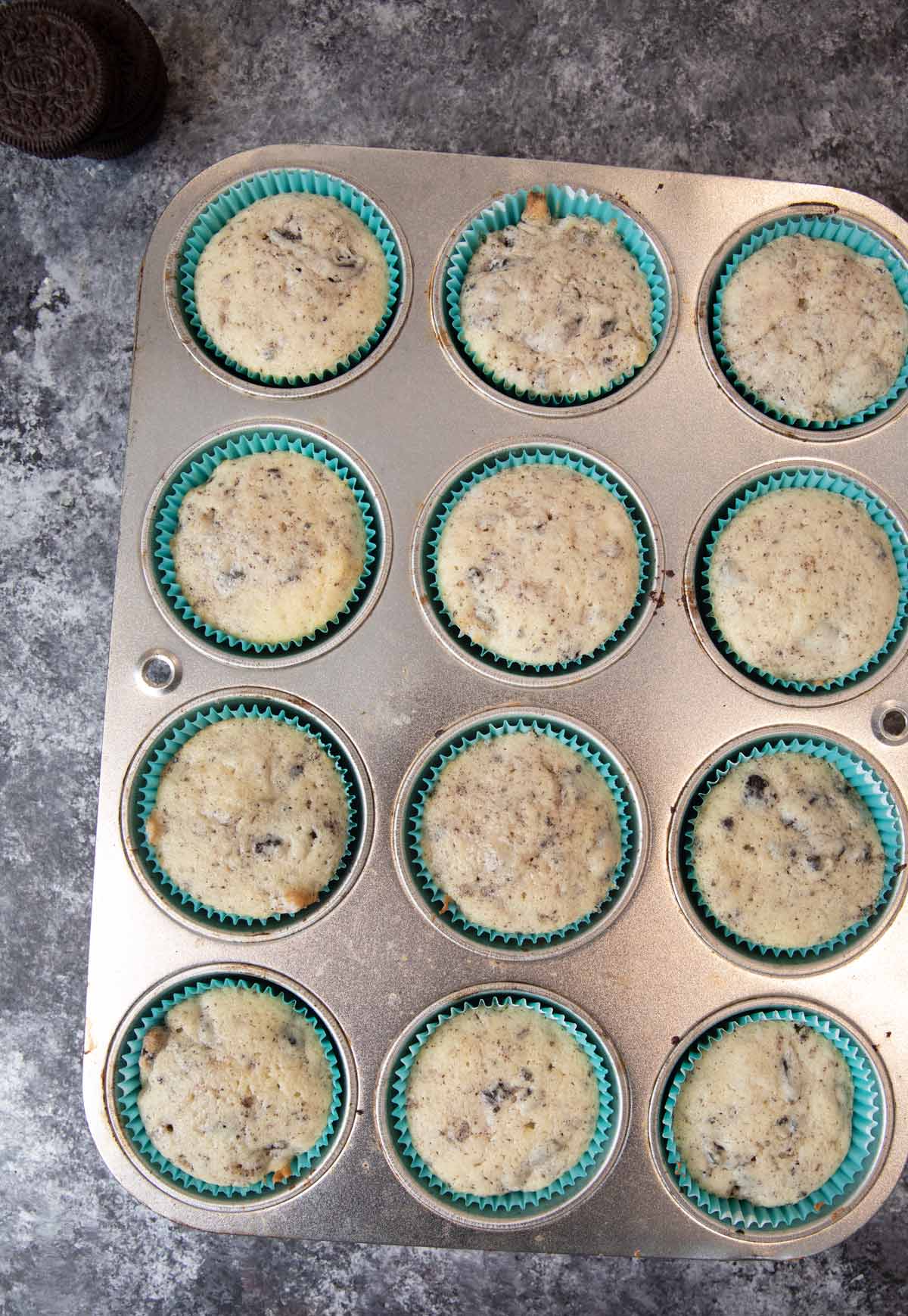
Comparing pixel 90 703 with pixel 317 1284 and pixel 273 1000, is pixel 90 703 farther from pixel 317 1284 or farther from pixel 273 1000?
pixel 317 1284

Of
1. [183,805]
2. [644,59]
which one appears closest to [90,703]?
[183,805]

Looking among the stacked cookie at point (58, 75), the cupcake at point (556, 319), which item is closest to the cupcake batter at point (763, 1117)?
the cupcake at point (556, 319)

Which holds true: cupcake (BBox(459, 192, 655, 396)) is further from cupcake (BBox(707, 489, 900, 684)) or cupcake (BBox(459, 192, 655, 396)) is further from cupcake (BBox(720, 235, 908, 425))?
cupcake (BBox(707, 489, 900, 684))

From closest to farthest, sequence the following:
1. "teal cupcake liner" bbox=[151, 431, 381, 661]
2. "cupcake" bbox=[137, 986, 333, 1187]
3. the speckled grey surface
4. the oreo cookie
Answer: "cupcake" bbox=[137, 986, 333, 1187], "teal cupcake liner" bbox=[151, 431, 381, 661], the oreo cookie, the speckled grey surface

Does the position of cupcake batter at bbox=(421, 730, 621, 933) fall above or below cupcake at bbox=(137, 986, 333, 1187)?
above

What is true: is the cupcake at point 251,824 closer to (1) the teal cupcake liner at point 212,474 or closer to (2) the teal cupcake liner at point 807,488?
(1) the teal cupcake liner at point 212,474

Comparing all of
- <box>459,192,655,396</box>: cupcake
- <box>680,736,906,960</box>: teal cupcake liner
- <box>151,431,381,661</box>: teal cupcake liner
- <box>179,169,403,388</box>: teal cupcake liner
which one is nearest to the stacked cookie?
<box>179,169,403,388</box>: teal cupcake liner

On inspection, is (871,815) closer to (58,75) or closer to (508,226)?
(508,226)
